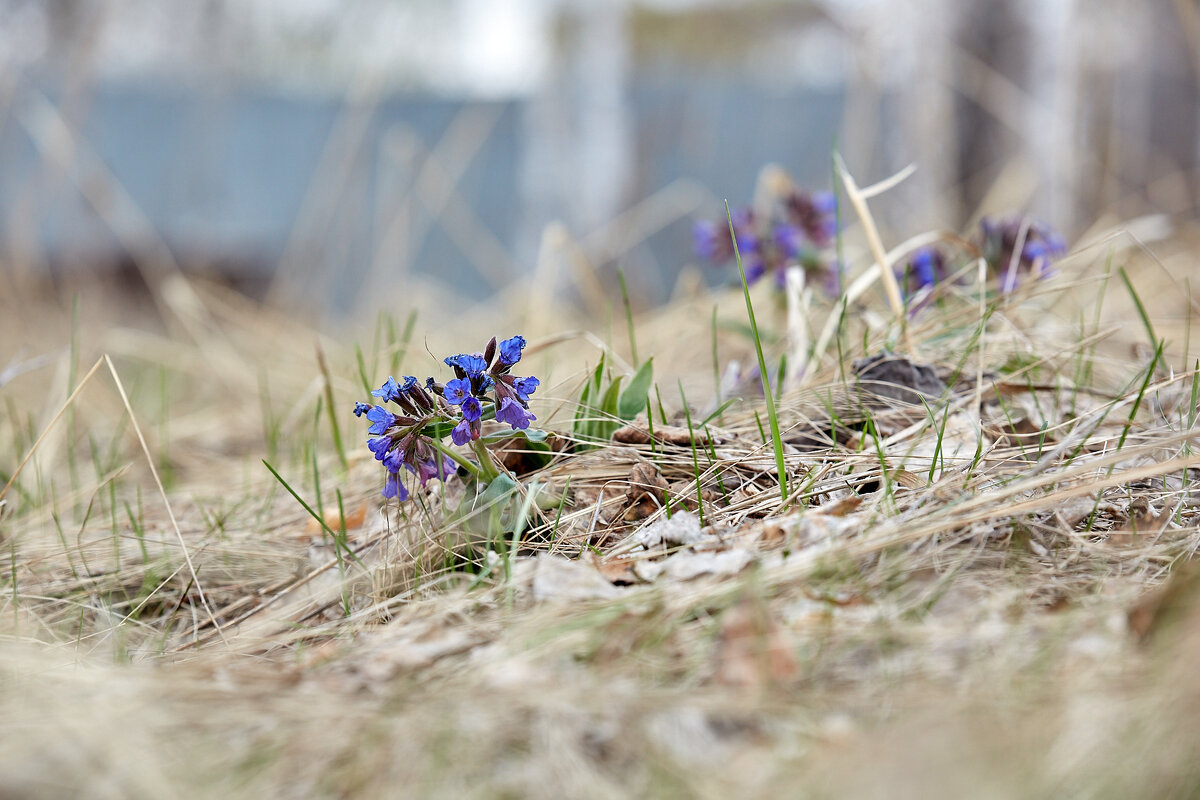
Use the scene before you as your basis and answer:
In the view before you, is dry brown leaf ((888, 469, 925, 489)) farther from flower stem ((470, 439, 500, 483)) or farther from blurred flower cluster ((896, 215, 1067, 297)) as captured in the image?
blurred flower cluster ((896, 215, 1067, 297))

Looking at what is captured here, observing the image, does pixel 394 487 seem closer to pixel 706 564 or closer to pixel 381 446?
pixel 381 446

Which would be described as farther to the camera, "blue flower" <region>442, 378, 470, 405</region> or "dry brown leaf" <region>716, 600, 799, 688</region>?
"blue flower" <region>442, 378, 470, 405</region>

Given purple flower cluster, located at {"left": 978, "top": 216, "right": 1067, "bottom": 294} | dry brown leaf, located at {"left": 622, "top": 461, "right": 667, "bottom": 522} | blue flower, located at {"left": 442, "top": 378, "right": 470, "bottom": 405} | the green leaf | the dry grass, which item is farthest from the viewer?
purple flower cluster, located at {"left": 978, "top": 216, "right": 1067, "bottom": 294}

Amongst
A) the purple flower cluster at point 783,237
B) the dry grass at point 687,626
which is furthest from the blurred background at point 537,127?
the dry grass at point 687,626

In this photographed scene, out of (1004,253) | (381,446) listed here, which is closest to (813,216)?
(1004,253)

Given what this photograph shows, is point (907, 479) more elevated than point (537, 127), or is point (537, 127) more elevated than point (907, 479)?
point (537, 127)

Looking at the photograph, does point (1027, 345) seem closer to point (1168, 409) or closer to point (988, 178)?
point (1168, 409)

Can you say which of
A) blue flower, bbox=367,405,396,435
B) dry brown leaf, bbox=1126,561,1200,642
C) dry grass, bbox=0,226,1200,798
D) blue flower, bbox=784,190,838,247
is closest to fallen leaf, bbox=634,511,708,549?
dry grass, bbox=0,226,1200,798
